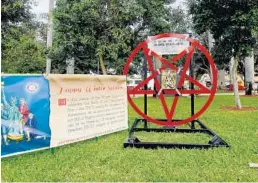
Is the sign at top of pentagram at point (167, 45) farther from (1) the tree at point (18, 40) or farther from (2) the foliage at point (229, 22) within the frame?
(1) the tree at point (18, 40)

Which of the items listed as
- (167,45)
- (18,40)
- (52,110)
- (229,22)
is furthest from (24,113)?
(18,40)

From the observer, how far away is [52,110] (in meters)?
5.82

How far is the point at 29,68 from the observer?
874 inches

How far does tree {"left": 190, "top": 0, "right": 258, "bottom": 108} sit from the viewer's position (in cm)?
1230

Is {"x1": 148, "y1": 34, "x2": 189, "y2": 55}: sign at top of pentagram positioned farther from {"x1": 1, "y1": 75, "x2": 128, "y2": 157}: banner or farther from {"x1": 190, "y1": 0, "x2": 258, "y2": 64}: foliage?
{"x1": 190, "y1": 0, "x2": 258, "y2": 64}: foliage

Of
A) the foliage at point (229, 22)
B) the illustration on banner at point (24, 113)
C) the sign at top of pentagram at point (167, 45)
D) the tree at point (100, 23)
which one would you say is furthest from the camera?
the tree at point (100, 23)

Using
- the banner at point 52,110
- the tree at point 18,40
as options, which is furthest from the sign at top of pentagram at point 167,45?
the tree at point 18,40

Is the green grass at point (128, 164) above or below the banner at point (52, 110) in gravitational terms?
below

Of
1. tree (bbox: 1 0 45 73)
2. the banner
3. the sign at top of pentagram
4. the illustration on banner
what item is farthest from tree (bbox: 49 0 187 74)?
the illustration on banner

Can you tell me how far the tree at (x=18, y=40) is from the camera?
687 inches

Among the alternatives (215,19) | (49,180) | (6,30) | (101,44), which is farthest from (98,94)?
(6,30)

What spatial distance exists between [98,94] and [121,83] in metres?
1.15

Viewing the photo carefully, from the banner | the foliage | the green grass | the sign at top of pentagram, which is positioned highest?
the foliage

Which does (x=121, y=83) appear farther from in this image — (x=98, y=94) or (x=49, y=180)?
(x=49, y=180)
